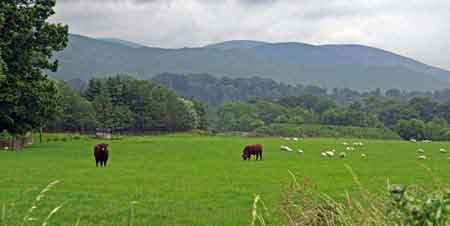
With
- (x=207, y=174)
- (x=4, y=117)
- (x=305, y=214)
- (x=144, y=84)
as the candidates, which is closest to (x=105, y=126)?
(x=144, y=84)

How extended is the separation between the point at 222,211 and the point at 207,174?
12.4 metres

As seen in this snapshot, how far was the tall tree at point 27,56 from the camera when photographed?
128 feet

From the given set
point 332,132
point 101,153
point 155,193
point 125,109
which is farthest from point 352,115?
point 155,193

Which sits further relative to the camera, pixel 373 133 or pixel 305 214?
pixel 373 133

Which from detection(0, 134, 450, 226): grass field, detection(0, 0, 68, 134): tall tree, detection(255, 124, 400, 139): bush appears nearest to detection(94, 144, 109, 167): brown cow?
detection(0, 134, 450, 226): grass field

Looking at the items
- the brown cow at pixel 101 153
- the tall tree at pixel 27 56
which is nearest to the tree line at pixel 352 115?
the tall tree at pixel 27 56

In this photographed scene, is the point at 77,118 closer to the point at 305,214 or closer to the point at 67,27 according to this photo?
the point at 67,27

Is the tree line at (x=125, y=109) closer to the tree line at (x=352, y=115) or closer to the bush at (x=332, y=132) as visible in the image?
the bush at (x=332, y=132)

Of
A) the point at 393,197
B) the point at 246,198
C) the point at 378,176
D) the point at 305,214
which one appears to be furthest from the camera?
the point at 378,176

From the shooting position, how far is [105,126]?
110 m

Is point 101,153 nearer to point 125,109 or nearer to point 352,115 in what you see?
point 125,109

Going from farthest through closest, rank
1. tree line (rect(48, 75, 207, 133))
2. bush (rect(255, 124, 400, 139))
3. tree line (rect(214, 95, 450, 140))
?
tree line (rect(214, 95, 450, 140))
bush (rect(255, 124, 400, 139))
tree line (rect(48, 75, 207, 133))

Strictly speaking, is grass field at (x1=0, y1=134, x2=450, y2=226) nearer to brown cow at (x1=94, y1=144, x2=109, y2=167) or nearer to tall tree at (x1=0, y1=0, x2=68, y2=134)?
brown cow at (x1=94, y1=144, x2=109, y2=167)

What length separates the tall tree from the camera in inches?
1535
